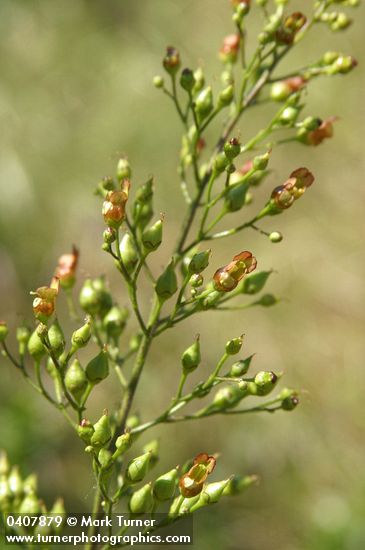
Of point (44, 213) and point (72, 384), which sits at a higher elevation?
point (44, 213)

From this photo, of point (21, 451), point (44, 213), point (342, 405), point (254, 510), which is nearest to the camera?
point (21, 451)

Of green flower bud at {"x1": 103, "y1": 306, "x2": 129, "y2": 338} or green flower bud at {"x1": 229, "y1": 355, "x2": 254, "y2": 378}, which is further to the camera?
green flower bud at {"x1": 103, "y1": 306, "x2": 129, "y2": 338}

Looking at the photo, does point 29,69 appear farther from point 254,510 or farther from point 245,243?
point 254,510

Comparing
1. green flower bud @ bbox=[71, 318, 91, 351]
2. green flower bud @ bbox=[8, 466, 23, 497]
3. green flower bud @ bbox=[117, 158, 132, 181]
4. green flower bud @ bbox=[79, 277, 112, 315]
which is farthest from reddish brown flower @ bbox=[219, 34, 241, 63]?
green flower bud @ bbox=[8, 466, 23, 497]

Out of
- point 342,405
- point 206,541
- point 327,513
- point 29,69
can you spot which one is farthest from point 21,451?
point 29,69

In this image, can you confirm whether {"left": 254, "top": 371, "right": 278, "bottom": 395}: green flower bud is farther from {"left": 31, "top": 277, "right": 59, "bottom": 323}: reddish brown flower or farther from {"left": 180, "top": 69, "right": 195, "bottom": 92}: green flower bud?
{"left": 180, "top": 69, "right": 195, "bottom": 92}: green flower bud

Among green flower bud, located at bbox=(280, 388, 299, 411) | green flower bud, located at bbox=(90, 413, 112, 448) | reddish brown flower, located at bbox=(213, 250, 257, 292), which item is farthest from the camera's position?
green flower bud, located at bbox=(280, 388, 299, 411)
